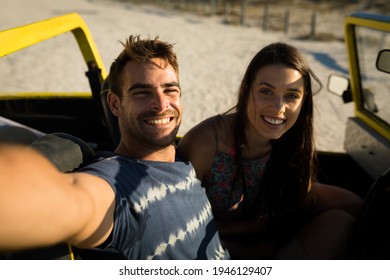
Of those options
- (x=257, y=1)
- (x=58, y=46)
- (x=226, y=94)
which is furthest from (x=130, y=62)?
(x=257, y=1)

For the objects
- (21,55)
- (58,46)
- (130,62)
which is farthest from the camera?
(58,46)

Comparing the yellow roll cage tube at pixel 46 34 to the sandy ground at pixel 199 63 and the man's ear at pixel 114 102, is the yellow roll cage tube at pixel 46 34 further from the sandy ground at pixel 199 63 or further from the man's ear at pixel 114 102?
the sandy ground at pixel 199 63

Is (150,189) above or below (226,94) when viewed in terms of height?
above

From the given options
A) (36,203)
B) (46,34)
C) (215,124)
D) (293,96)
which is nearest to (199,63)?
(215,124)

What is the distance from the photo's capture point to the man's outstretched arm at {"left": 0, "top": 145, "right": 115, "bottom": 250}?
28.9 inches

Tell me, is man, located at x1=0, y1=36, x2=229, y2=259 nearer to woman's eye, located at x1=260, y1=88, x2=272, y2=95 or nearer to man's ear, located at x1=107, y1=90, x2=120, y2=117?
man's ear, located at x1=107, y1=90, x2=120, y2=117

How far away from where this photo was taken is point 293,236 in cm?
226

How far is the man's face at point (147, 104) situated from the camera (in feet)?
5.29

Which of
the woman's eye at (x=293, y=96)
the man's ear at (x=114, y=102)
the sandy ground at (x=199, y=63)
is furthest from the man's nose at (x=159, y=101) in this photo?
the sandy ground at (x=199, y=63)

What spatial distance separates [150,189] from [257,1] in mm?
31866

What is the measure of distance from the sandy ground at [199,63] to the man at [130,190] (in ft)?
7.70
